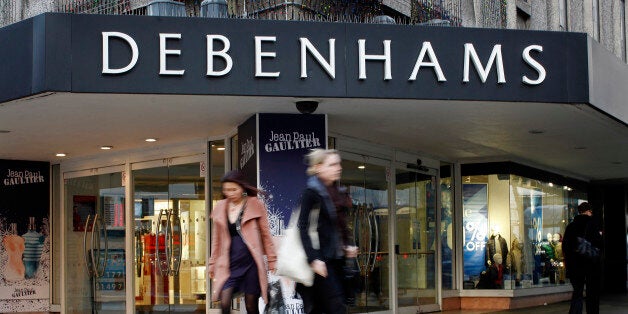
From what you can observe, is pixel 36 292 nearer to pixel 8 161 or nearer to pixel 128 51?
pixel 8 161

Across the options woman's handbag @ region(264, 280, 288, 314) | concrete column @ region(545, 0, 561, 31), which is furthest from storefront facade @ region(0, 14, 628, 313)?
concrete column @ region(545, 0, 561, 31)

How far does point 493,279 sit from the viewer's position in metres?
17.3

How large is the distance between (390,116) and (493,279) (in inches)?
284

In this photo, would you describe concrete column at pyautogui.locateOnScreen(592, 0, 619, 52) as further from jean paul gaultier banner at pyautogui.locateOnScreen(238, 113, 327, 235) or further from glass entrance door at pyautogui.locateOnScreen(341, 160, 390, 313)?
jean paul gaultier banner at pyautogui.locateOnScreen(238, 113, 327, 235)

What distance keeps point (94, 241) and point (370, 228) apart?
490 cm

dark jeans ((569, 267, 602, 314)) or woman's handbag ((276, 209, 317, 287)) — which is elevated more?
woman's handbag ((276, 209, 317, 287))

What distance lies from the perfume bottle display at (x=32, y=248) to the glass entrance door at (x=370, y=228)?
19.4ft

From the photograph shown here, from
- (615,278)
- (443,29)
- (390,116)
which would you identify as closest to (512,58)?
(443,29)

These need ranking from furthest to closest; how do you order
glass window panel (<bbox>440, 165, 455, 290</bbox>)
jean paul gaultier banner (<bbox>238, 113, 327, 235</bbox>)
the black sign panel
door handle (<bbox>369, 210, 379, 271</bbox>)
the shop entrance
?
glass window panel (<bbox>440, 165, 455, 290</bbox>) → door handle (<bbox>369, 210, 379, 271</bbox>) → the shop entrance → jean paul gaultier banner (<bbox>238, 113, 327, 235</bbox>) → the black sign panel

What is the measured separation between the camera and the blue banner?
10.7 meters

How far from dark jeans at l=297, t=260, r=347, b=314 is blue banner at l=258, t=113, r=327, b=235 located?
448cm

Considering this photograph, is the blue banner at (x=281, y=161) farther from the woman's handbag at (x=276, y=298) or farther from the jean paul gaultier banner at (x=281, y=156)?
the woman's handbag at (x=276, y=298)

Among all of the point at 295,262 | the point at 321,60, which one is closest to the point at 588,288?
the point at 321,60

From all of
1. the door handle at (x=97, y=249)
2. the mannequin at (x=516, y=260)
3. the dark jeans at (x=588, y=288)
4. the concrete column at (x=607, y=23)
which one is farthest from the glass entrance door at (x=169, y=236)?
the concrete column at (x=607, y=23)
